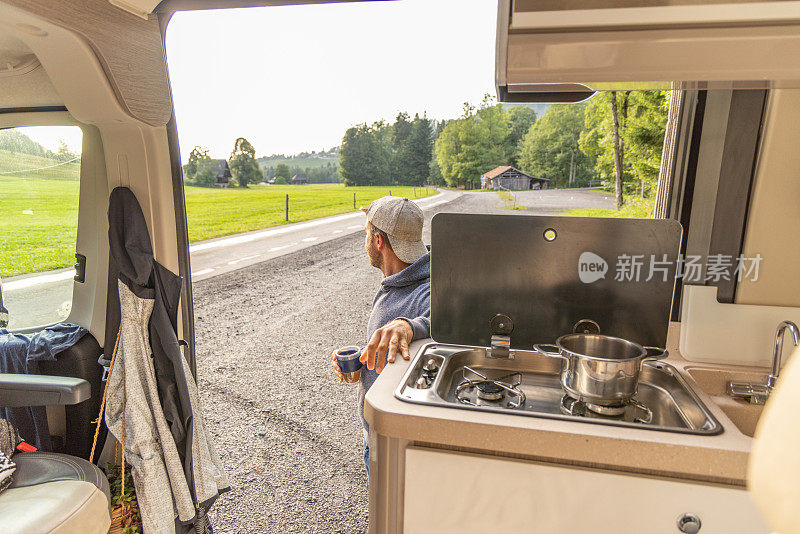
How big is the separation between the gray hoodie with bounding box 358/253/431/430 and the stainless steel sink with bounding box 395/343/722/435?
0.25 meters

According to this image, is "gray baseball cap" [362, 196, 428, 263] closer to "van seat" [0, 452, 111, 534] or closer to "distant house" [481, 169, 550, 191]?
"distant house" [481, 169, 550, 191]

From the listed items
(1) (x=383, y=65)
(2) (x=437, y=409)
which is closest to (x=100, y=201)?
(2) (x=437, y=409)

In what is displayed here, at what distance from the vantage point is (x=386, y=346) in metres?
1.37

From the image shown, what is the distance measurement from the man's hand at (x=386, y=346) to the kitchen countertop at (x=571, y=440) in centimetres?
26

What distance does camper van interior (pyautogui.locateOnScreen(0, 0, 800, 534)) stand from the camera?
2.75 feet

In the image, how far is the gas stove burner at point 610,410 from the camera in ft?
3.59

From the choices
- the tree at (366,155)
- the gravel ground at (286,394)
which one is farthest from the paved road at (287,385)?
the tree at (366,155)

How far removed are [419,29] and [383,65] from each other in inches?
37.1

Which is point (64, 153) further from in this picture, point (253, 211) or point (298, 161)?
point (253, 211)

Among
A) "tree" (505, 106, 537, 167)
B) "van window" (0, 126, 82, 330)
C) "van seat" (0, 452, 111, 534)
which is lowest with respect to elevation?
"van seat" (0, 452, 111, 534)

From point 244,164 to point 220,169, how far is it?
1.33 feet

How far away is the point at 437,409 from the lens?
1021 mm

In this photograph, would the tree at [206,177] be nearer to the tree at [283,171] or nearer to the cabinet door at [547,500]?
the tree at [283,171]

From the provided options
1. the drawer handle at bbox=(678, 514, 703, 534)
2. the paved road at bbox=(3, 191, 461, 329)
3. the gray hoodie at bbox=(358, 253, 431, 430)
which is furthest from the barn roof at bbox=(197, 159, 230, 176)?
the drawer handle at bbox=(678, 514, 703, 534)
